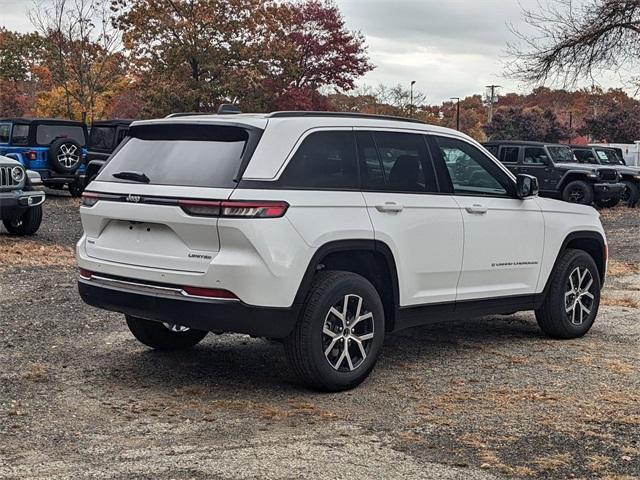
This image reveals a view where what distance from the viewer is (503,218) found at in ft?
22.7

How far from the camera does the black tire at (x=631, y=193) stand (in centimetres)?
2517

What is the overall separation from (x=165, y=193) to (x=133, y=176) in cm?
43

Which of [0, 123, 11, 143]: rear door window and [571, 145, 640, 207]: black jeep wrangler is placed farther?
[571, 145, 640, 207]: black jeep wrangler

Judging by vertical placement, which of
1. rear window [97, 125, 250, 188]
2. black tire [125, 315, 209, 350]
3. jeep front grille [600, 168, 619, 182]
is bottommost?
black tire [125, 315, 209, 350]

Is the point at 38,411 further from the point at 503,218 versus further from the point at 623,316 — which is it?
the point at 623,316

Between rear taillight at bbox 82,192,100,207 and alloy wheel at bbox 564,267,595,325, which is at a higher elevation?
rear taillight at bbox 82,192,100,207

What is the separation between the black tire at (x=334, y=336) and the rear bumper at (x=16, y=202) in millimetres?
8419

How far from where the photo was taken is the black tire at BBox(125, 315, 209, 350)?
6.68 m

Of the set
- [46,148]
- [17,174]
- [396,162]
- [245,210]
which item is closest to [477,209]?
[396,162]

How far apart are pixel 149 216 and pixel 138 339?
1.57m

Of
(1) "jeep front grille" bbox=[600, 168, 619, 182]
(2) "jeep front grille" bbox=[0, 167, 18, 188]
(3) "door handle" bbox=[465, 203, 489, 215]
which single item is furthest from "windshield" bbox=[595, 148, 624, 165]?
(3) "door handle" bbox=[465, 203, 489, 215]

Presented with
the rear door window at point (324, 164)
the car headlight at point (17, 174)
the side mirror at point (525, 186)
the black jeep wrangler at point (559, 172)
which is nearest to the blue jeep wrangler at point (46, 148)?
the car headlight at point (17, 174)

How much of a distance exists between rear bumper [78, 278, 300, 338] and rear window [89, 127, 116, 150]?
645 inches

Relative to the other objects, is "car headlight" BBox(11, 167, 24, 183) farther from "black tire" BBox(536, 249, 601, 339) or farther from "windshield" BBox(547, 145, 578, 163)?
"windshield" BBox(547, 145, 578, 163)
